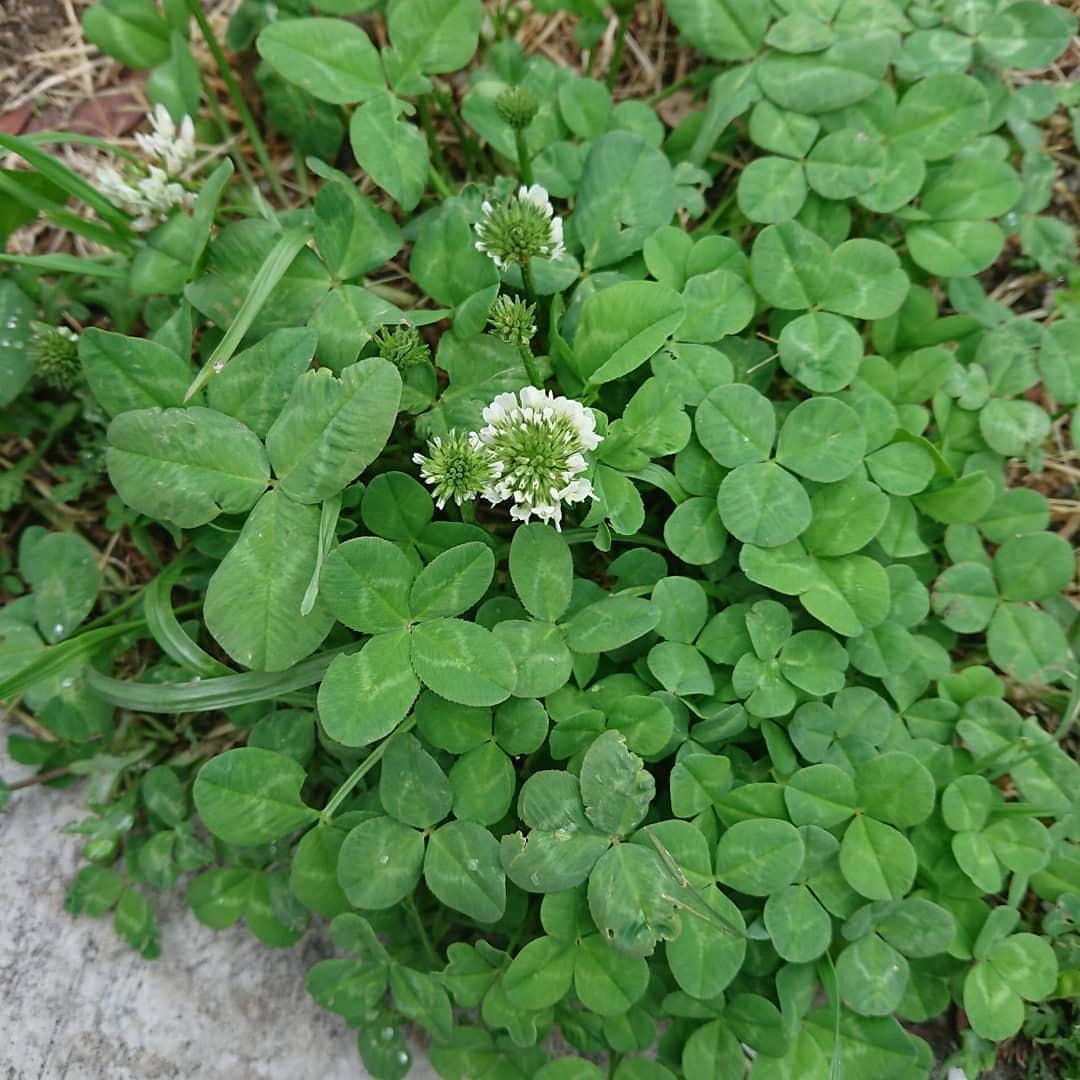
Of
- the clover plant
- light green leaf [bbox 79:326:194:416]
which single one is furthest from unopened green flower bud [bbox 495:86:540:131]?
light green leaf [bbox 79:326:194:416]

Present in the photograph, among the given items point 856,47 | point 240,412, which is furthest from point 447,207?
point 856,47

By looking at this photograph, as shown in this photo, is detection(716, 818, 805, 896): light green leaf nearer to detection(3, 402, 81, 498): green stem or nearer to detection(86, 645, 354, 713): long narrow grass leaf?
detection(86, 645, 354, 713): long narrow grass leaf

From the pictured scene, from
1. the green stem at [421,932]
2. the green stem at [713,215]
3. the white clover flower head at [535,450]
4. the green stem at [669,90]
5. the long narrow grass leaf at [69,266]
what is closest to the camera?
the white clover flower head at [535,450]

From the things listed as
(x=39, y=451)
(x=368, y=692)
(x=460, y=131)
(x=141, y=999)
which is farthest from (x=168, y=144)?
(x=141, y=999)

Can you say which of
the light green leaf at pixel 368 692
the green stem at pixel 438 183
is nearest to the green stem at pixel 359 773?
the light green leaf at pixel 368 692

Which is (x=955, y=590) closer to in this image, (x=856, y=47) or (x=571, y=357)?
(x=571, y=357)

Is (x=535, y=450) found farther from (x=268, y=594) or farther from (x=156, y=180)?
(x=156, y=180)

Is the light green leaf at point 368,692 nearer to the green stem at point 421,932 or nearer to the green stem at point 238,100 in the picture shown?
the green stem at point 421,932
